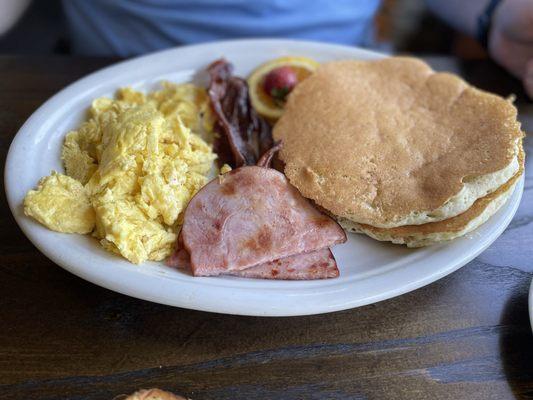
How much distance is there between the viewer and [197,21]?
186 cm

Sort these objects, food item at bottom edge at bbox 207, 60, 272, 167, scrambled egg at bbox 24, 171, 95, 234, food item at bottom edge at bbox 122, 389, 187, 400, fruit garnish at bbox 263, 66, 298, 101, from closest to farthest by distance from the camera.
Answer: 1. food item at bottom edge at bbox 122, 389, 187, 400
2. scrambled egg at bbox 24, 171, 95, 234
3. food item at bottom edge at bbox 207, 60, 272, 167
4. fruit garnish at bbox 263, 66, 298, 101

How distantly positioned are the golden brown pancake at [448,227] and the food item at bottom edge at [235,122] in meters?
0.38

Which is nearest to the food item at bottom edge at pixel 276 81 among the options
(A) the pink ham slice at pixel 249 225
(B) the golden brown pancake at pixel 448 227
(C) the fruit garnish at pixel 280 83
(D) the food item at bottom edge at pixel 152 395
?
(C) the fruit garnish at pixel 280 83

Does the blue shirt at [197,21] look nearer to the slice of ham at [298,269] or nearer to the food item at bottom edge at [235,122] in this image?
the food item at bottom edge at [235,122]

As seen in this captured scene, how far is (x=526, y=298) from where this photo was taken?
3.94 ft

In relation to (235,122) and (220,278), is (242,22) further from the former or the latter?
(220,278)

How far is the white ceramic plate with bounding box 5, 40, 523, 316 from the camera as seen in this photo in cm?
103

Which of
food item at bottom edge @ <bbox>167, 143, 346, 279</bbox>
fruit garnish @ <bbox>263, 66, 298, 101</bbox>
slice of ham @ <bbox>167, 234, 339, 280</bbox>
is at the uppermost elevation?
fruit garnish @ <bbox>263, 66, 298, 101</bbox>

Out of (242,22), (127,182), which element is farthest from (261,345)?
(242,22)

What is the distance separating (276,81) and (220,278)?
0.75 m

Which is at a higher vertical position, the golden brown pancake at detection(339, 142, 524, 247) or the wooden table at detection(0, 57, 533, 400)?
the golden brown pancake at detection(339, 142, 524, 247)

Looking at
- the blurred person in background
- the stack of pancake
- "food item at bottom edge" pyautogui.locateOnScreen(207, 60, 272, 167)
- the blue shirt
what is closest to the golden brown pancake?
the stack of pancake

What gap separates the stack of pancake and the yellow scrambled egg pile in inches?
10.8

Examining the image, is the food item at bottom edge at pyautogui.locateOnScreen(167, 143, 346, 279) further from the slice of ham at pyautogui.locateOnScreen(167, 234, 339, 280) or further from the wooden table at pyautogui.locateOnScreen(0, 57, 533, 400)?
the wooden table at pyautogui.locateOnScreen(0, 57, 533, 400)
